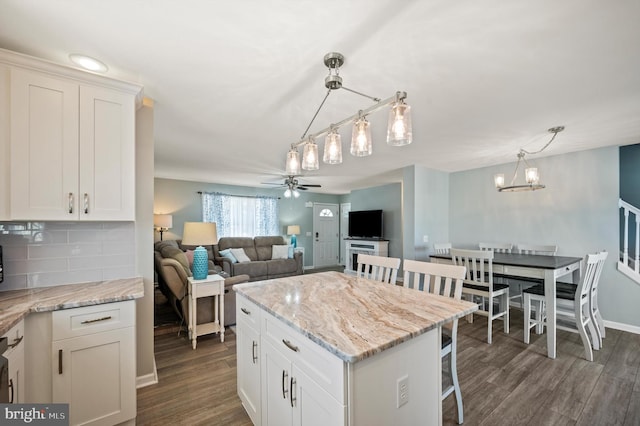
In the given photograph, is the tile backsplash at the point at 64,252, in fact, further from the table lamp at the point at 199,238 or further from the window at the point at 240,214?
the window at the point at 240,214

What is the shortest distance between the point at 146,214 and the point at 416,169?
4.01 metres

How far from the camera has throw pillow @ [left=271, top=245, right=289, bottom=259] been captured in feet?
21.9

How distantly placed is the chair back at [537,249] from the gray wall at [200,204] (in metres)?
5.40

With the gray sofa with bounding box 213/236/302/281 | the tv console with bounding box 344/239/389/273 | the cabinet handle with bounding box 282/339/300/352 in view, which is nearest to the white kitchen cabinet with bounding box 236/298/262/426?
the cabinet handle with bounding box 282/339/300/352

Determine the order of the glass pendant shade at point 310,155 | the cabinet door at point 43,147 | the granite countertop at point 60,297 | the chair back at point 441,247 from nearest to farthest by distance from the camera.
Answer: the granite countertop at point 60,297 → the cabinet door at point 43,147 → the glass pendant shade at point 310,155 → the chair back at point 441,247

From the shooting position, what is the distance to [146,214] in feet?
7.41

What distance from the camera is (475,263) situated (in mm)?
3281

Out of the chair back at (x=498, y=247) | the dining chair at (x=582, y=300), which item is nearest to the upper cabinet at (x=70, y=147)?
the dining chair at (x=582, y=300)

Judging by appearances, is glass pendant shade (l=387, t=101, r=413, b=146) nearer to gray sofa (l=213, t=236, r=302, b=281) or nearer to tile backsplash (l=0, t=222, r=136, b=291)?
tile backsplash (l=0, t=222, r=136, b=291)

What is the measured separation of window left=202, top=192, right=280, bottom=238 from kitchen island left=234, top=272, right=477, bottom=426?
529 centimetres

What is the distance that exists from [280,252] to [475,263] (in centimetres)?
452

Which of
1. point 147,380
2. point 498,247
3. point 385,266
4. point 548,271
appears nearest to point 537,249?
point 498,247

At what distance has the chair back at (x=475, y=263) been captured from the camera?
10.2 ft

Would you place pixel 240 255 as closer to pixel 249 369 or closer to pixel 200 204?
pixel 200 204
